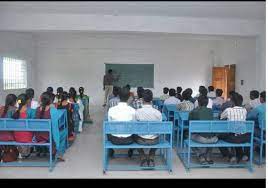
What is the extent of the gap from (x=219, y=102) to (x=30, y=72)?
23.0 feet

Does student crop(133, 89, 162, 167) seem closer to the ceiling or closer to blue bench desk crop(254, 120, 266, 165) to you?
blue bench desk crop(254, 120, 266, 165)

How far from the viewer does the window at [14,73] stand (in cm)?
829

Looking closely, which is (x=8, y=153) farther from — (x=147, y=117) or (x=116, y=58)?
(x=116, y=58)

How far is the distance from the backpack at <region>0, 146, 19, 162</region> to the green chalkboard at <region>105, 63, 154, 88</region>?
744 centimetres

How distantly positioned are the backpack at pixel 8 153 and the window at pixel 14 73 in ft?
15.8

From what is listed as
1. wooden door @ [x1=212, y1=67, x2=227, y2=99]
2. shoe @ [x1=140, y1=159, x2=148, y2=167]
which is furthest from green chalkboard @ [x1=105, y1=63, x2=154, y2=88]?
shoe @ [x1=140, y1=159, x2=148, y2=167]

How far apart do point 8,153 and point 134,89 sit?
25.6ft

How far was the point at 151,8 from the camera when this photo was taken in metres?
5.80

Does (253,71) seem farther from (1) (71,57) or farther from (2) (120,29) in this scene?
(1) (71,57)

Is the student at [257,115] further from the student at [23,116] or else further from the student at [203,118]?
the student at [23,116]

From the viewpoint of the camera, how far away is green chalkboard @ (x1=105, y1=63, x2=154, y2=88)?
11.2m

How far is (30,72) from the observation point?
1036 centimetres

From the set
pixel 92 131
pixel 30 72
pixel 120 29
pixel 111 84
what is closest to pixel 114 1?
pixel 120 29

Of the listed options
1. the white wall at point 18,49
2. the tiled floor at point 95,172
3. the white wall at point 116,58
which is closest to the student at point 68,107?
the tiled floor at point 95,172
